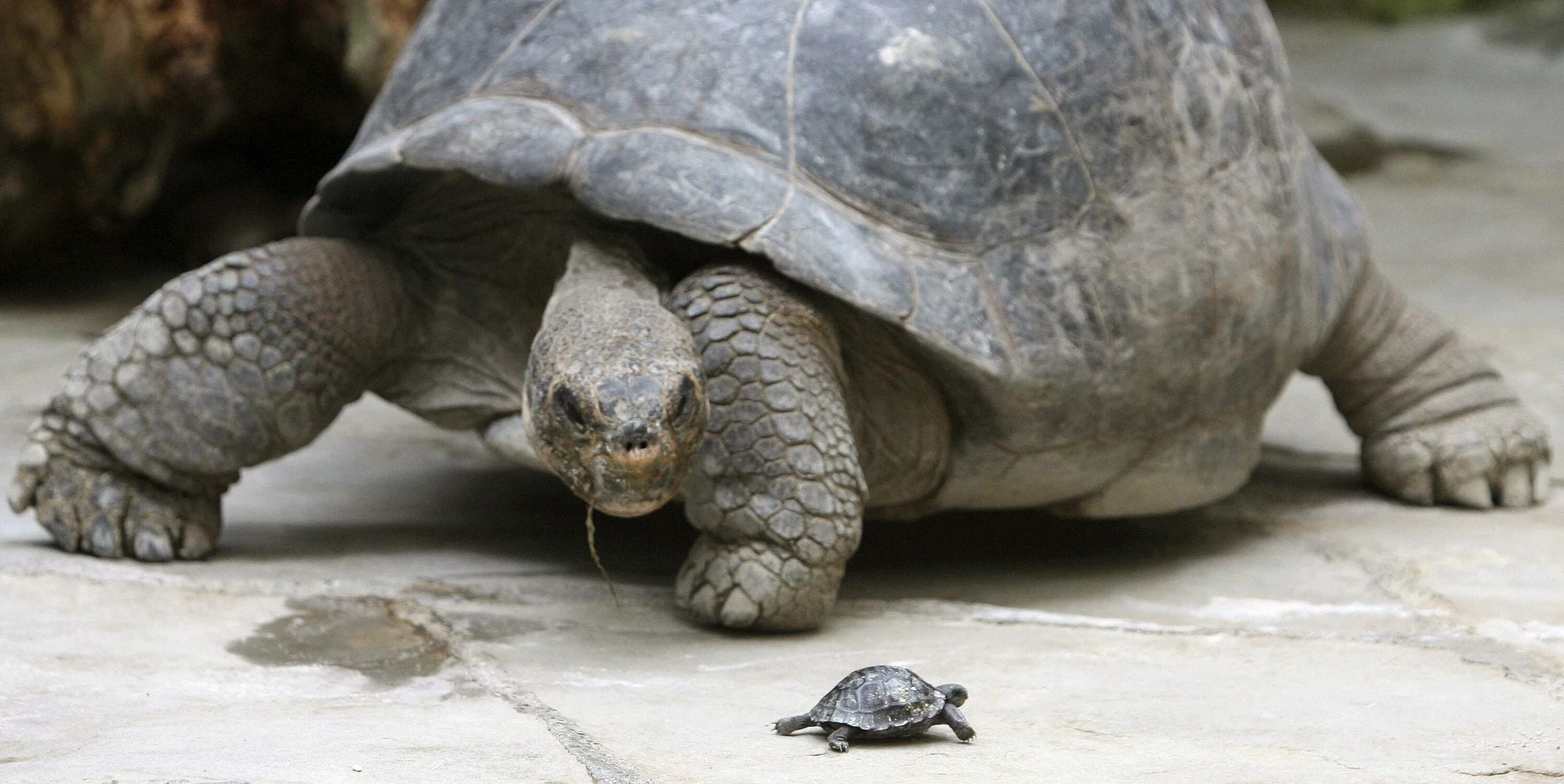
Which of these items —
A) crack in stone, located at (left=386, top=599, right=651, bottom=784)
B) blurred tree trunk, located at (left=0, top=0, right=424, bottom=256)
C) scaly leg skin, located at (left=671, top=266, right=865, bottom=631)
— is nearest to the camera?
crack in stone, located at (left=386, top=599, right=651, bottom=784)

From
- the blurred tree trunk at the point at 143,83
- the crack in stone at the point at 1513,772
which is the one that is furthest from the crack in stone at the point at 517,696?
the blurred tree trunk at the point at 143,83

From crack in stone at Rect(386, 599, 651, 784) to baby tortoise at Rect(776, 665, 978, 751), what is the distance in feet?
0.93

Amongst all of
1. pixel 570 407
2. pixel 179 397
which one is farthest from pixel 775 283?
pixel 179 397

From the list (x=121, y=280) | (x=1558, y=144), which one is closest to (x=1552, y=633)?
(x=121, y=280)

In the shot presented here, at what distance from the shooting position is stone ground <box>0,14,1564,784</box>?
2.46m

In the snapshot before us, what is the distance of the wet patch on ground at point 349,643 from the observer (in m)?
2.94

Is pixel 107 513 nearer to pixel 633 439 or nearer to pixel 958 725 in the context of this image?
pixel 633 439

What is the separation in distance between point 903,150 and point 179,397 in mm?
1486

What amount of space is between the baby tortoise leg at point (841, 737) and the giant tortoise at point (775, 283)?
57 cm

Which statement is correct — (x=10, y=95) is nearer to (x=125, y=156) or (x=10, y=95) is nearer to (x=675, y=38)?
(x=125, y=156)

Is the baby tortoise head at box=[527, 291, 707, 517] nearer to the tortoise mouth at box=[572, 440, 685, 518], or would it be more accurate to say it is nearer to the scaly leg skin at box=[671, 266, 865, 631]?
the tortoise mouth at box=[572, 440, 685, 518]

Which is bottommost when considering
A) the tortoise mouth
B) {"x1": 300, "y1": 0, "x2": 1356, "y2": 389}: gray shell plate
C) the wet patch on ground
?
the wet patch on ground

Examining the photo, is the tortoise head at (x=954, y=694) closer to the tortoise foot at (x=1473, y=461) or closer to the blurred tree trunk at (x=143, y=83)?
the tortoise foot at (x=1473, y=461)

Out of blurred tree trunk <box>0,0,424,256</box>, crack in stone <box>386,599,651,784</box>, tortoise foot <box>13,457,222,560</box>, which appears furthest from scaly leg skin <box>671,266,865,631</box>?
blurred tree trunk <box>0,0,424,256</box>
